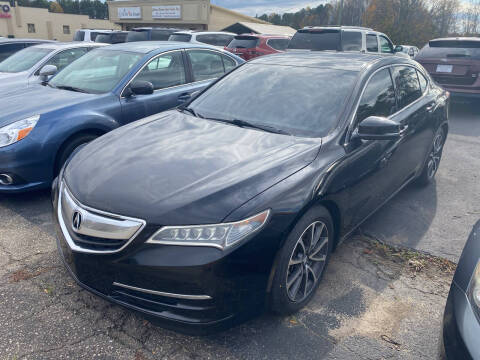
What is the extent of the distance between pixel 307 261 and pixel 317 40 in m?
9.13

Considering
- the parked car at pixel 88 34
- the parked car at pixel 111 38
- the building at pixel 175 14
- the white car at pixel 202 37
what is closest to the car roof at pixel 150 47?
the white car at pixel 202 37

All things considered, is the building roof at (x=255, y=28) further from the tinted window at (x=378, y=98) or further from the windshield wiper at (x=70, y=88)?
the tinted window at (x=378, y=98)

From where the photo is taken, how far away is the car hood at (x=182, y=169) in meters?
2.23

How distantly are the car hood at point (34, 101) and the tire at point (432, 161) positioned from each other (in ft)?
13.0

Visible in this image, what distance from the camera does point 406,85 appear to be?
13.3ft

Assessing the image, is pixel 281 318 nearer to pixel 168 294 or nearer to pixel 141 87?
pixel 168 294

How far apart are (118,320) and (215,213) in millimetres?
1029

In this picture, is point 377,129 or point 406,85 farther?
point 406,85

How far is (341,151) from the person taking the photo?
114 inches

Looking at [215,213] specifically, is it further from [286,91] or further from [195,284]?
[286,91]

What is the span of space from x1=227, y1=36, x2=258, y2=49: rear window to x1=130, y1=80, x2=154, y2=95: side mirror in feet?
28.6

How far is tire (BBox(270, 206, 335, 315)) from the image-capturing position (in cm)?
238

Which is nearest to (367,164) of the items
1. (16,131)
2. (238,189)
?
(238,189)

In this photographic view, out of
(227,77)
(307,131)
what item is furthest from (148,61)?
(307,131)
